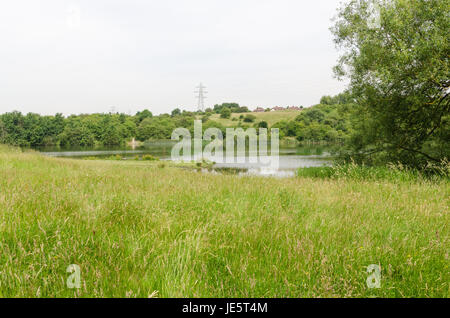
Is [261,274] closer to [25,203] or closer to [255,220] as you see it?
[255,220]

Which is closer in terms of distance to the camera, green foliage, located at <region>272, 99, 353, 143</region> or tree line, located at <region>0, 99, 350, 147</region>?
green foliage, located at <region>272, 99, 353, 143</region>

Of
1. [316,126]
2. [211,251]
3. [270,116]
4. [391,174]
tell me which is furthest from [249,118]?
[211,251]

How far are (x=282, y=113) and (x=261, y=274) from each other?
181892mm

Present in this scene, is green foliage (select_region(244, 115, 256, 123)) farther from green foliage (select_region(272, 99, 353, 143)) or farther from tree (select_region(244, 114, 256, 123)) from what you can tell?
green foliage (select_region(272, 99, 353, 143))

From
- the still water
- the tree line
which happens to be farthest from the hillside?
the still water

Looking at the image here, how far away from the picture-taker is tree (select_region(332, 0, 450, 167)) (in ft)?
36.1

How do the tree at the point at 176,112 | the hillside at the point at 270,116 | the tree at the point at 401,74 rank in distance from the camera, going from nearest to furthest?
1. the tree at the point at 401,74
2. the hillside at the point at 270,116
3. the tree at the point at 176,112

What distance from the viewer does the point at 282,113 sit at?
17738 centimetres

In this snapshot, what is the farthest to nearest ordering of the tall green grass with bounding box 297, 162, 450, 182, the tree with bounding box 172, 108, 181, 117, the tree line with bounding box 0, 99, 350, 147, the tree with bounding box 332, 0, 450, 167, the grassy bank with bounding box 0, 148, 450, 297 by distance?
1. the tree with bounding box 172, 108, 181, 117
2. the tree line with bounding box 0, 99, 350, 147
3. the tree with bounding box 332, 0, 450, 167
4. the tall green grass with bounding box 297, 162, 450, 182
5. the grassy bank with bounding box 0, 148, 450, 297

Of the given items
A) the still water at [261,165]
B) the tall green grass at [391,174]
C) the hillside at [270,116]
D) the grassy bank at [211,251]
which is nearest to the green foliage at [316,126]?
the hillside at [270,116]

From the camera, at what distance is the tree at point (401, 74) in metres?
11.0

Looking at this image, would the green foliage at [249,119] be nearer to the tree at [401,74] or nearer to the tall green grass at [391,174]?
the tree at [401,74]
